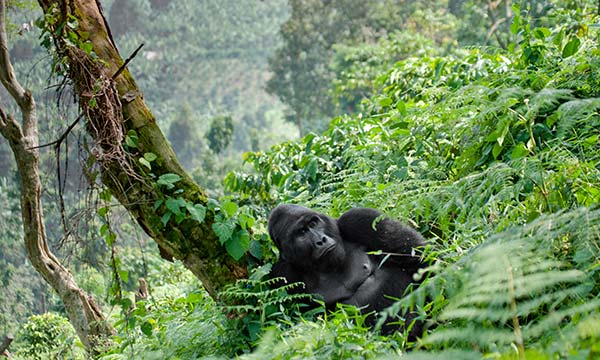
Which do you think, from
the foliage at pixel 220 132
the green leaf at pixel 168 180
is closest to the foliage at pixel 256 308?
the green leaf at pixel 168 180

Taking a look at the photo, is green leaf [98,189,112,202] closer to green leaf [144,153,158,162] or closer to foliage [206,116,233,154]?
green leaf [144,153,158,162]

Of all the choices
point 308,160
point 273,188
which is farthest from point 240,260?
point 273,188

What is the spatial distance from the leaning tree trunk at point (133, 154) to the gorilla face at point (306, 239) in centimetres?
21

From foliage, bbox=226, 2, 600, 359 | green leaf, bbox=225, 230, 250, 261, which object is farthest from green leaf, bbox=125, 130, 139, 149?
foliage, bbox=226, 2, 600, 359

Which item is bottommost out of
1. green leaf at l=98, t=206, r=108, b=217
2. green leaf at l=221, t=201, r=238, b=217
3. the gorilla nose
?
the gorilla nose

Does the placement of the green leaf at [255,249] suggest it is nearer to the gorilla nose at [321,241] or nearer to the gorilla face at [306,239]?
the gorilla face at [306,239]

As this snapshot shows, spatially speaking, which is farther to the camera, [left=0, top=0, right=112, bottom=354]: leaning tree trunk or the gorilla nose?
[left=0, top=0, right=112, bottom=354]: leaning tree trunk

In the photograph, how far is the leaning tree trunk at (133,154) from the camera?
2.89 metres

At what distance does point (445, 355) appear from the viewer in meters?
1.39

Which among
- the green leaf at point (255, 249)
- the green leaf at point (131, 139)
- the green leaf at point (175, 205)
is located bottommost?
the green leaf at point (255, 249)

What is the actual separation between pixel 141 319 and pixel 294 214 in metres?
0.76

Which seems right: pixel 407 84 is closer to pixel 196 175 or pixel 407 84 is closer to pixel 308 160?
pixel 308 160

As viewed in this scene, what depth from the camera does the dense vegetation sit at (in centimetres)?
160

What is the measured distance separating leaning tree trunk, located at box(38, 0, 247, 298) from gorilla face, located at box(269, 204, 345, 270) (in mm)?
206
